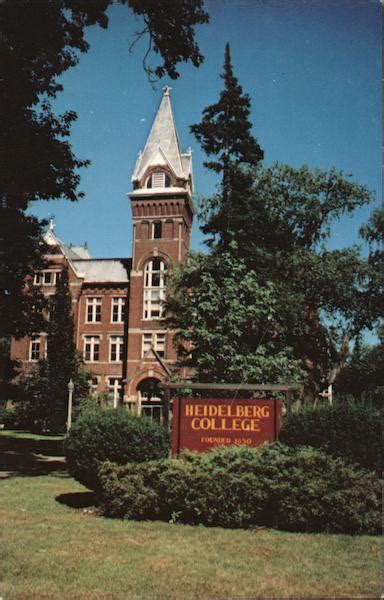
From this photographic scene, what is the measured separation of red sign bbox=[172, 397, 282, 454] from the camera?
10570mm

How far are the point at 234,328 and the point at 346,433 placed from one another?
12412mm

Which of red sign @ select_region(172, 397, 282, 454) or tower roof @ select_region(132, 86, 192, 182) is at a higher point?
tower roof @ select_region(132, 86, 192, 182)

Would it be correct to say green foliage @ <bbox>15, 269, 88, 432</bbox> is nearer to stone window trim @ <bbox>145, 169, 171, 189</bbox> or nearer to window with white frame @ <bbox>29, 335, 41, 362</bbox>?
window with white frame @ <bbox>29, 335, 41, 362</bbox>

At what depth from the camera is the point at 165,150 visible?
4788 cm

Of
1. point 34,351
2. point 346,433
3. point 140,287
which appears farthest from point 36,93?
point 34,351

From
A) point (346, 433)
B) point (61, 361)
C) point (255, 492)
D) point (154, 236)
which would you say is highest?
point (154, 236)

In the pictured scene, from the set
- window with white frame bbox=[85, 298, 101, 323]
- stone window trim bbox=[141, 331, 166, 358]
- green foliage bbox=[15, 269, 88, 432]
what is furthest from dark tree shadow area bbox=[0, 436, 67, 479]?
window with white frame bbox=[85, 298, 101, 323]

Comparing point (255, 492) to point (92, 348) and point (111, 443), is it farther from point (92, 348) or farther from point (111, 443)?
point (92, 348)

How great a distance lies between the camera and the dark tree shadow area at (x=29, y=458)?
55.8 feet

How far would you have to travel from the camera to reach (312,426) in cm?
1016

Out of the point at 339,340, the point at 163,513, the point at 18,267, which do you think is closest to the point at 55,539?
the point at 163,513

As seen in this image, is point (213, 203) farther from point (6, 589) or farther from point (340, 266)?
point (6, 589)

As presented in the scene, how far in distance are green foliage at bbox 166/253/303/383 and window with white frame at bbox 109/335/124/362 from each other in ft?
73.6

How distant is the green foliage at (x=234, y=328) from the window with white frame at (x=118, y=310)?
23.0m
